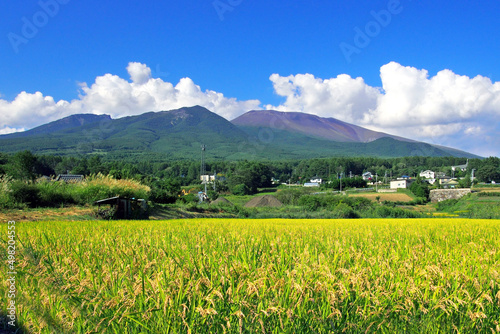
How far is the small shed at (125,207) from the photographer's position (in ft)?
61.1

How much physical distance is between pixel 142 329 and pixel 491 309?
2.48 metres

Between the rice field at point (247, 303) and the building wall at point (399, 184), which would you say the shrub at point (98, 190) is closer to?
the rice field at point (247, 303)

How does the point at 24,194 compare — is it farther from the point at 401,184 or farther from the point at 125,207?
the point at 401,184

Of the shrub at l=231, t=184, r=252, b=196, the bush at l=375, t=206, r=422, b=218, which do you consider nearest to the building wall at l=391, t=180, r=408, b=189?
the shrub at l=231, t=184, r=252, b=196

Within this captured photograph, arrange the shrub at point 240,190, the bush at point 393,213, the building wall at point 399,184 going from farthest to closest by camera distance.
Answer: the building wall at point 399,184 → the shrub at point 240,190 → the bush at point 393,213

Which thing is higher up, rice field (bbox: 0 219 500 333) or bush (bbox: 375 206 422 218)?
rice field (bbox: 0 219 500 333)

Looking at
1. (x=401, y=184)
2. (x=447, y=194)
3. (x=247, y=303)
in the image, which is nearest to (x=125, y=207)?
(x=247, y=303)

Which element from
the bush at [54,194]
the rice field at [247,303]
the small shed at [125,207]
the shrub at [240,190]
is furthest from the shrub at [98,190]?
the shrub at [240,190]

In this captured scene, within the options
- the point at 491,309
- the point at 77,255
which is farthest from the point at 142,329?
the point at 491,309

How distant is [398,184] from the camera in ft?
333

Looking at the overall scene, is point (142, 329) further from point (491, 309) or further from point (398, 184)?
point (398, 184)

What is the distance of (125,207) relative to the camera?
19.2 metres

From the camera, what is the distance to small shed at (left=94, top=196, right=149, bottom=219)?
18.6m

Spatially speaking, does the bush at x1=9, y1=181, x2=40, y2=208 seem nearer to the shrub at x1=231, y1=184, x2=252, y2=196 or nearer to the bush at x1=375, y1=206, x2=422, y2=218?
the bush at x1=375, y1=206, x2=422, y2=218
